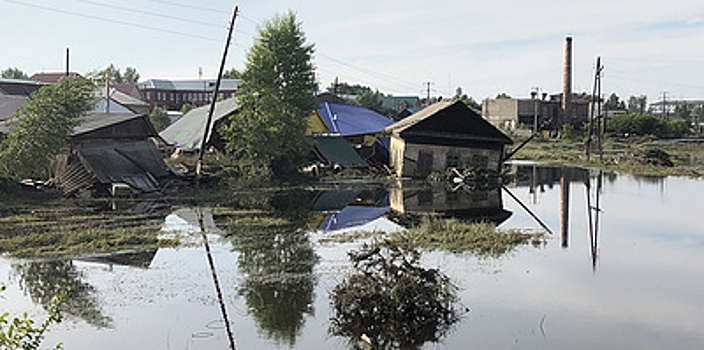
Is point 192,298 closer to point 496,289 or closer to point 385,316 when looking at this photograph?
point 385,316

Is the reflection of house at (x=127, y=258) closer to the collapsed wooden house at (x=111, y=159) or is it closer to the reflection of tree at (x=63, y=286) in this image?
the reflection of tree at (x=63, y=286)

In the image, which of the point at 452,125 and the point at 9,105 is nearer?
the point at 452,125

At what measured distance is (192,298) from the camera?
10.4 meters

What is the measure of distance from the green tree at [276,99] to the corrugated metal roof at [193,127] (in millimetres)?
4341

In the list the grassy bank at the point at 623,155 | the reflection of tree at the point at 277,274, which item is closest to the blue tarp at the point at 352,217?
the reflection of tree at the point at 277,274

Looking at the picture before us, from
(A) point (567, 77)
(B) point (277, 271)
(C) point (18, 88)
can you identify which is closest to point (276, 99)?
(B) point (277, 271)

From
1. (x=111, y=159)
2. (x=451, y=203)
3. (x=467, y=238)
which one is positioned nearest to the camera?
(x=467, y=238)

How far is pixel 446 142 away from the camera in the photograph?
104 ft

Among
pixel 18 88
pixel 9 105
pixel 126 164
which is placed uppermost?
pixel 18 88

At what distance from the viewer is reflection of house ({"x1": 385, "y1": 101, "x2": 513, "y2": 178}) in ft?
102

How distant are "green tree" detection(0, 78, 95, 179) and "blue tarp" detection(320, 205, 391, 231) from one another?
10.1 metres

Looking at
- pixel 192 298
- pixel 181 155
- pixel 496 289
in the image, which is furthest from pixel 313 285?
pixel 181 155

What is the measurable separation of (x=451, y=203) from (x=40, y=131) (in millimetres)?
14184

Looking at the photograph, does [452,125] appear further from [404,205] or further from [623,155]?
[623,155]
